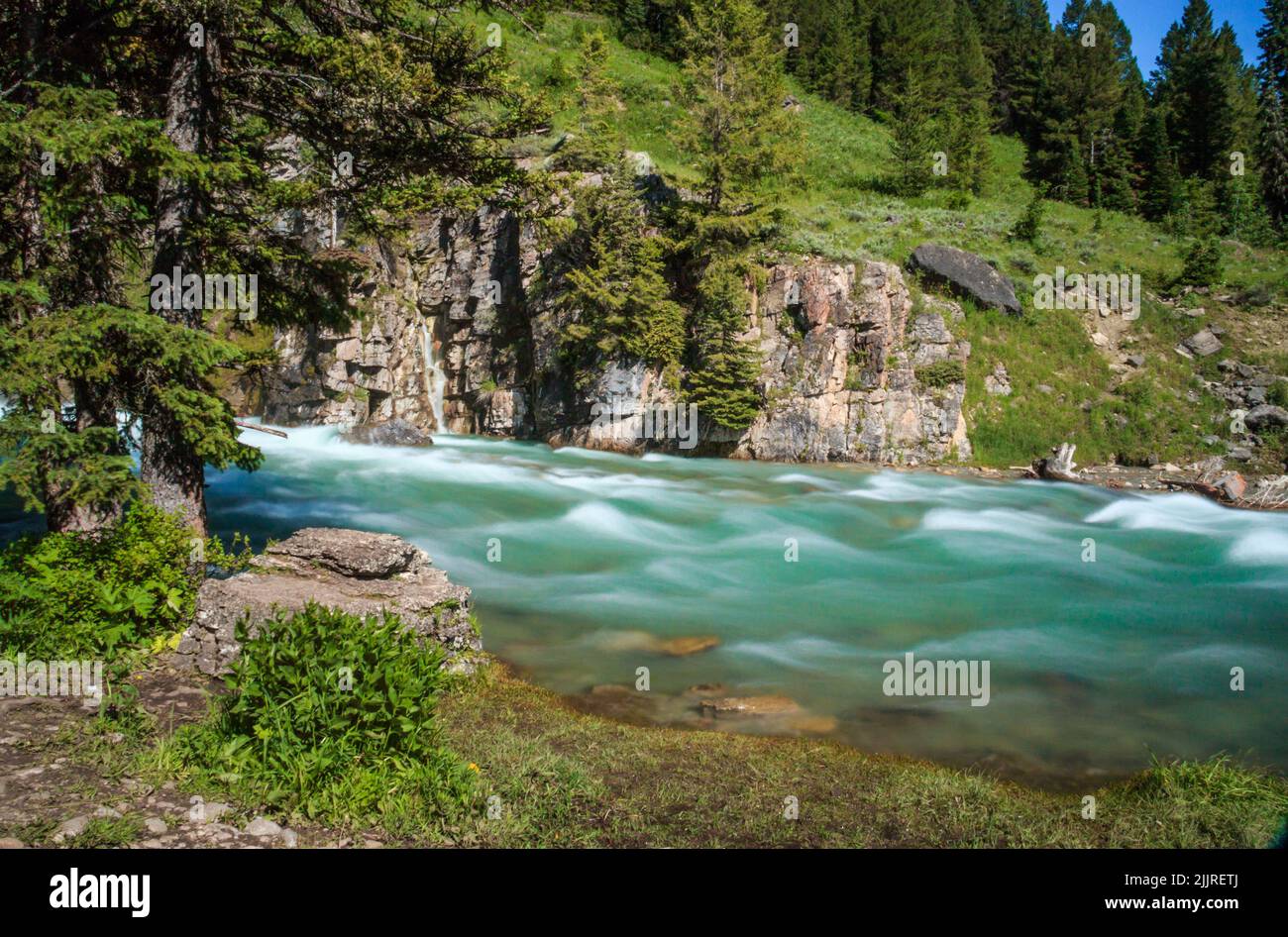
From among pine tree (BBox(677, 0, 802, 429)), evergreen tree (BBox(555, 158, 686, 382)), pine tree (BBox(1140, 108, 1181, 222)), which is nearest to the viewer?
pine tree (BBox(677, 0, 802, 429))

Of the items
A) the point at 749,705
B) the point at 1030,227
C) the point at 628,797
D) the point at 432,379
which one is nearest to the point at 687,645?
A: the point at 749,705

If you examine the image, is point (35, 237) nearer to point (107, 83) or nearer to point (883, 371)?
point (107, 83)

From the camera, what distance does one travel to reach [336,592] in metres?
8.48

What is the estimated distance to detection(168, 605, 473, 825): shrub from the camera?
5.12 m

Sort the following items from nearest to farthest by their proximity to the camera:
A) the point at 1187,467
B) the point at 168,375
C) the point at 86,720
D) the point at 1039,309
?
the point at 86,720 → the point at 168,375 → the point at 1187,467 → the point at 1039,309

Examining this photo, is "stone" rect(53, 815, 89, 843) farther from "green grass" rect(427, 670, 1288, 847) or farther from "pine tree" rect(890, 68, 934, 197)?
"pine tree" rect(890, 68, 934, 197)

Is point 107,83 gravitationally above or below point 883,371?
above

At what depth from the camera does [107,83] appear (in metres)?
10.2

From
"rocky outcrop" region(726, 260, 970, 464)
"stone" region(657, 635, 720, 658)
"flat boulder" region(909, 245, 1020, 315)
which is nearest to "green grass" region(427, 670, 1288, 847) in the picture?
"stone" region(657, 635, 720, 658)

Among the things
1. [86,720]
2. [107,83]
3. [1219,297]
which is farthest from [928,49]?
[86,720]

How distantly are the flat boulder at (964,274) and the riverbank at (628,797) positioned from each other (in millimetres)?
26064

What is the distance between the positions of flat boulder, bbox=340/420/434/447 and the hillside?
37.0 feet

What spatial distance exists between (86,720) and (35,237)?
19.8ft

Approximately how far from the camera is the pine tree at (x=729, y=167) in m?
27.4
